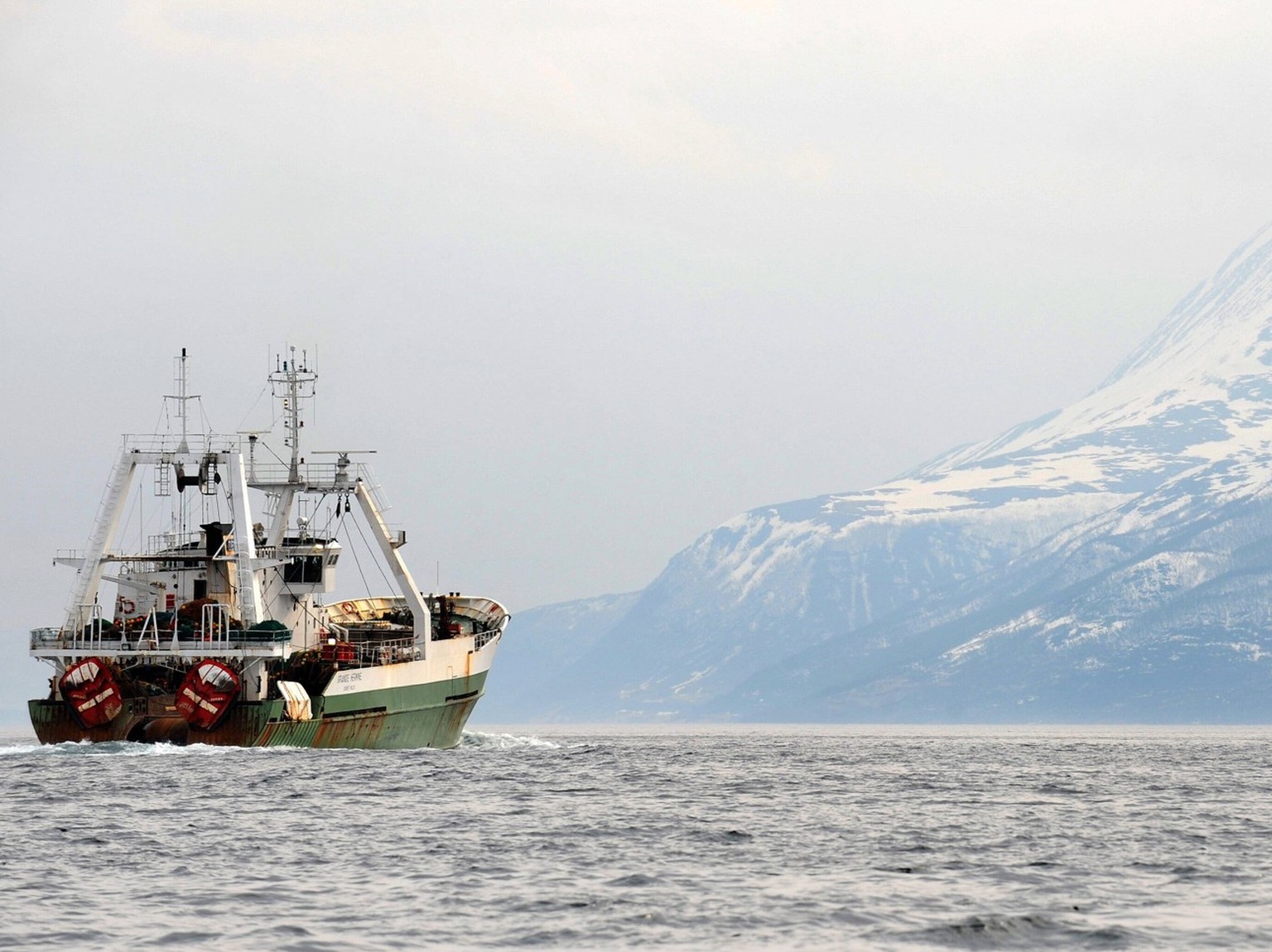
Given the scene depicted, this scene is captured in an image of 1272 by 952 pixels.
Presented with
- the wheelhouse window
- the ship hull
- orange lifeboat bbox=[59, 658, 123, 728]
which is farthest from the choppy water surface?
the wheelhouse window

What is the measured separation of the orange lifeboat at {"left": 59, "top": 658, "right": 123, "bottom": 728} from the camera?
85312mm

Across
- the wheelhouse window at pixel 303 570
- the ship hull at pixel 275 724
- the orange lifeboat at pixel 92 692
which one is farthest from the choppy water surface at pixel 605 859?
the wheelhouse window at pixel 303 570

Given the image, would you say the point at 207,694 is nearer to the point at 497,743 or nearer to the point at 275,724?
the point at 275,724

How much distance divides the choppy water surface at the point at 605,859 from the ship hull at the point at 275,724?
4.22 metres

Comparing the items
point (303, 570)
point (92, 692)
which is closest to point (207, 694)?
point (92, 692)

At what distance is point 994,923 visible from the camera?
36.8 m

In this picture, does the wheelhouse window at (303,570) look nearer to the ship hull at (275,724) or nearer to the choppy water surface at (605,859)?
the ship hull at (275,724)

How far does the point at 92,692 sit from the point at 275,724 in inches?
315

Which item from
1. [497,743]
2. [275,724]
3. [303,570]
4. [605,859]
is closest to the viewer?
[605,859]

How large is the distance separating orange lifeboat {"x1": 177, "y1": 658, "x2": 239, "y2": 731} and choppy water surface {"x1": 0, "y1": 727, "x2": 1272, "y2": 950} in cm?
450

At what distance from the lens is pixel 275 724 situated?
85000mm

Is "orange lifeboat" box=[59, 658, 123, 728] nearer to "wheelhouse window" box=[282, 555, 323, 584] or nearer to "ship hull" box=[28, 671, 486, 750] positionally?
"ship hull" box=[28, 671, 486, 750]

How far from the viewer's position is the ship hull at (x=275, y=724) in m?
84.6

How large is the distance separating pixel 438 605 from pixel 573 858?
208 ft
